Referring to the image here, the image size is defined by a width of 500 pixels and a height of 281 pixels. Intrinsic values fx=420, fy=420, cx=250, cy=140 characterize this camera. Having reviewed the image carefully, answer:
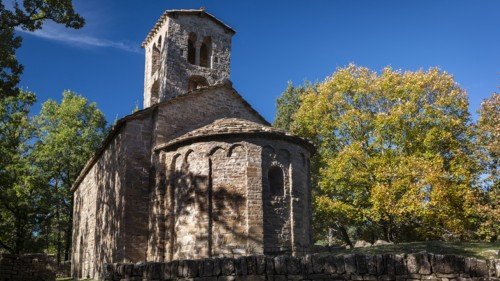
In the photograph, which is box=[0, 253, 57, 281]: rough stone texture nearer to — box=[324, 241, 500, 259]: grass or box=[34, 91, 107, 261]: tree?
box=[324, 241, 500, 259]: grass

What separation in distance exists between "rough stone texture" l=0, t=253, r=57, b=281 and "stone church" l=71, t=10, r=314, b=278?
2089mm

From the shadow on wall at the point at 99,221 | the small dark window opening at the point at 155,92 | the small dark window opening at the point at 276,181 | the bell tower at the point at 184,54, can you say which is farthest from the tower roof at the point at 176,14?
the small dark window opening at the point at 276,181

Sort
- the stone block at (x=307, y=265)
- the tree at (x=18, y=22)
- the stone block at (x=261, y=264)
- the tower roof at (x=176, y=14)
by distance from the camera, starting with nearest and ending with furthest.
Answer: the stone block at (x=307, y=265) → the stone block at (x=261, y=264) → the tree at (x=18, y=22) → the tower roof at (x=176, y=14)

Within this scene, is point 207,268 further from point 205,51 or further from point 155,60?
point 155,60

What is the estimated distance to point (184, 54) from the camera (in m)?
19.8

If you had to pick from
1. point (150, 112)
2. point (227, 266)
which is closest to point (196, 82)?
point (150, 112)

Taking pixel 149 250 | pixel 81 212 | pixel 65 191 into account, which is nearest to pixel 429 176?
pixel 149 250

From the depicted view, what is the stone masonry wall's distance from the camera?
5.98 metres

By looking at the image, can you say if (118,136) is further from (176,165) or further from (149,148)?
(176,165)

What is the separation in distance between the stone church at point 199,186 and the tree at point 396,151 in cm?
642

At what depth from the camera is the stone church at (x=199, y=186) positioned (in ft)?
44.0

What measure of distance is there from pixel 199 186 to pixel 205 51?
956 centimetres

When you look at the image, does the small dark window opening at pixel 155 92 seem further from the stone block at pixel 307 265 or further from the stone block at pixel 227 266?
the stone block at pixel 307 265

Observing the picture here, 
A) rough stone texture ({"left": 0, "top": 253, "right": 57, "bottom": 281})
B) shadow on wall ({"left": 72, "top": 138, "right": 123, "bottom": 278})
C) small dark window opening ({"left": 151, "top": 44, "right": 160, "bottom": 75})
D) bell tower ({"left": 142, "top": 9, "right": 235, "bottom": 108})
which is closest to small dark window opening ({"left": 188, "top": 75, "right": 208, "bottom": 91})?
bell tower ({"left": 142, "top": 9, "right": 235, "bottom": 108})
